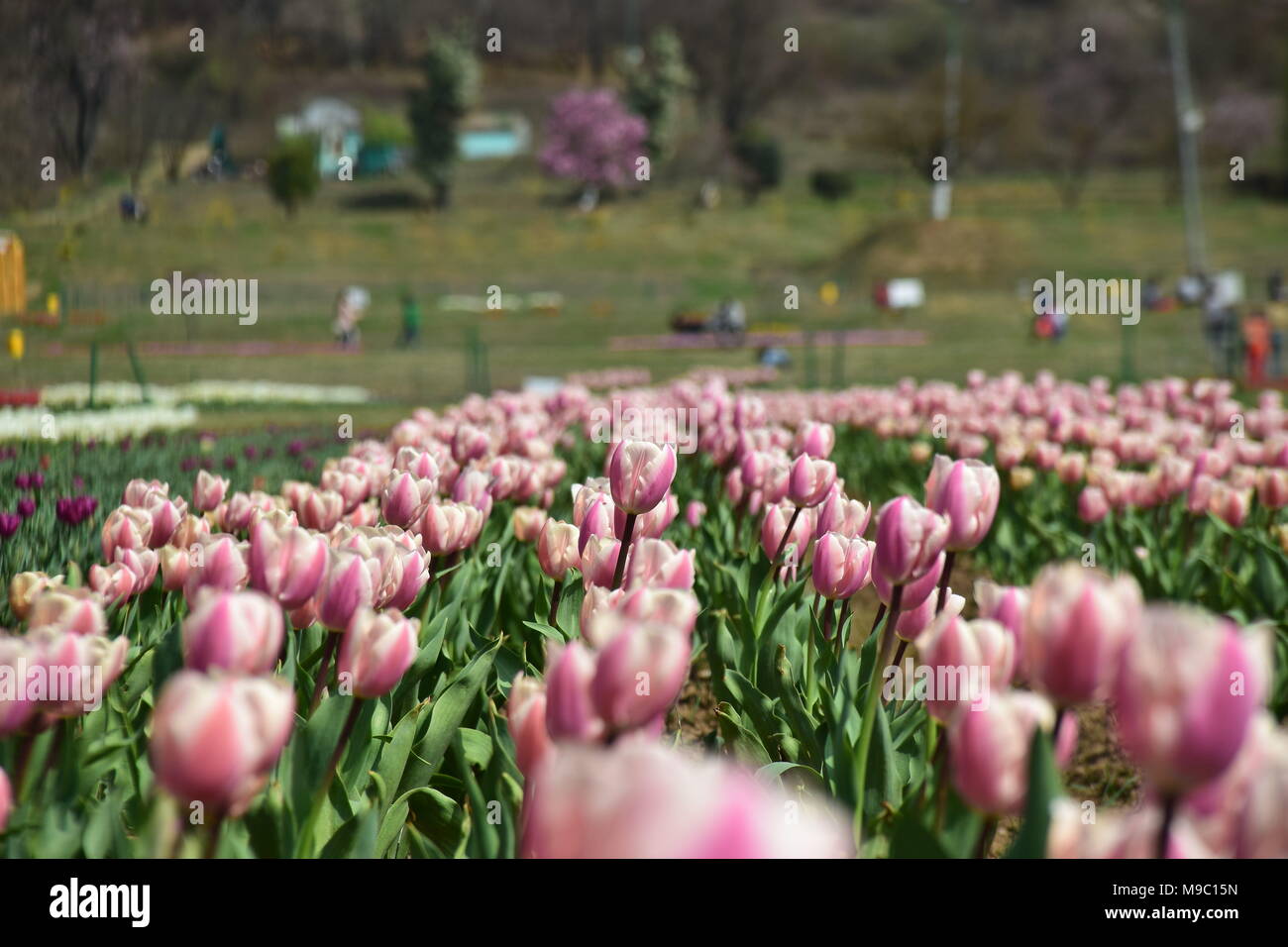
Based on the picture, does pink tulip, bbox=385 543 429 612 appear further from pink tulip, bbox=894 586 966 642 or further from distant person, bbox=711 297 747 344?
distant person, bbox=711 297 747 344

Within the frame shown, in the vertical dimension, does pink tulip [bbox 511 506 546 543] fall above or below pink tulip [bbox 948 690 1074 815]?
above

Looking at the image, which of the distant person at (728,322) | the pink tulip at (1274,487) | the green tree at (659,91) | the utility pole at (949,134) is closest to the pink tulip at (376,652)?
the pink tulip at (1274,487)

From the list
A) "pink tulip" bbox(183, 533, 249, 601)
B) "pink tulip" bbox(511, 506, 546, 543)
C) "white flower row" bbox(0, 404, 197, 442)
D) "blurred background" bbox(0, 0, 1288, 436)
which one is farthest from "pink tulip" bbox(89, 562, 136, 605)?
"blurred background" bbox(0, 0, 1288, 436)

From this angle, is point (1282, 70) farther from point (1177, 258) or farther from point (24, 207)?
point (24, 207)

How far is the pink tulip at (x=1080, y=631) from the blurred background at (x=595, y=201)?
6605mm

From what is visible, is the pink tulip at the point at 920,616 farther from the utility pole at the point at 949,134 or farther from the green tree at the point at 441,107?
the green tree at the point at 441,107

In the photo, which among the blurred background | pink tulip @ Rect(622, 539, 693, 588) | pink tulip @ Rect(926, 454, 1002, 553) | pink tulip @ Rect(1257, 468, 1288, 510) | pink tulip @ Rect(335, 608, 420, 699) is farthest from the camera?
the blurred background

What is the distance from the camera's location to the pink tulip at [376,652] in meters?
1.62

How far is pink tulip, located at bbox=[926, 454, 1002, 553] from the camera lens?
195 centimetres

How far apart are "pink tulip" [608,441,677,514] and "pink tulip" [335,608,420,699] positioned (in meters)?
0.78

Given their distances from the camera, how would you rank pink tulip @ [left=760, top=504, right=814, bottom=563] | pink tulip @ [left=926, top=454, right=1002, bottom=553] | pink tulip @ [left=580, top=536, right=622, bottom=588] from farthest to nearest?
pink tulip @ [left=760, top=504, right=814, bottom=563] → pink tulip @ [left=580, top=536, right=622, bottom=588] → pink tulip @ [left=926, top=454, right=1002, bottom=553]

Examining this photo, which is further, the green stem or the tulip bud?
the tulip bud

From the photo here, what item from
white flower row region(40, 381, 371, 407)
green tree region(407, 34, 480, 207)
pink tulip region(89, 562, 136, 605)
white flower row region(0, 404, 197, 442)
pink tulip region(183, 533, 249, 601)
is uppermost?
green tree region(407, 34, 480, 207)
